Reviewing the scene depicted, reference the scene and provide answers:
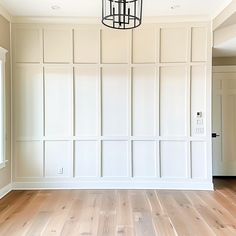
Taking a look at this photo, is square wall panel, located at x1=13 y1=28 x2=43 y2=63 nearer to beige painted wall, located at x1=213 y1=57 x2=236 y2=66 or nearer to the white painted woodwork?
the white painted woodwork

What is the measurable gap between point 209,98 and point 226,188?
5.43 feet

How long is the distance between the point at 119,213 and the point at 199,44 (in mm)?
3220

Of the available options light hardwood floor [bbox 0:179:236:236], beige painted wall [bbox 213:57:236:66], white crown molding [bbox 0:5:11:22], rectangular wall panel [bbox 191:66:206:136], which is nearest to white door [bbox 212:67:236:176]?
beige painted wall [bbox 213:57:236:66]

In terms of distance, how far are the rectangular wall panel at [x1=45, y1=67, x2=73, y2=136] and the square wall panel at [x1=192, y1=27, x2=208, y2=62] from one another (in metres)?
2.27

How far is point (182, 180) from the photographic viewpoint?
543 centimetres

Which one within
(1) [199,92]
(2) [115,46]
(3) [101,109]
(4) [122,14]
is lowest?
(3) [101,109]

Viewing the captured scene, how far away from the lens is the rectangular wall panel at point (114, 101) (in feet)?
17.9

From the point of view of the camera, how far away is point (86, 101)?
548cm

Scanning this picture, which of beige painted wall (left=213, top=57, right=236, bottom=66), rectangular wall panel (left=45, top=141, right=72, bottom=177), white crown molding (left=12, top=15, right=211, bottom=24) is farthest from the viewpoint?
beige painted wall (left=213, top=57, right=236, bottom=66)

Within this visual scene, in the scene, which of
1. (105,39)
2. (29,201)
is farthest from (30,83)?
(29,201)

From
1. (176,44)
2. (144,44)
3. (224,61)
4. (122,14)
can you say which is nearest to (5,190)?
(144,44)

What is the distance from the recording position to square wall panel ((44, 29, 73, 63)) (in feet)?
17.9

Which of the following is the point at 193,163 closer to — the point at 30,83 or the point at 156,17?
the point at 156,17

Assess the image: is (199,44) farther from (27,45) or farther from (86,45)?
(27,45)
